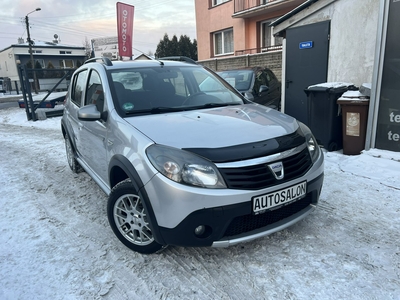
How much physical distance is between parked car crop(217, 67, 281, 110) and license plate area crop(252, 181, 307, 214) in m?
5.48

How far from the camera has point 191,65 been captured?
12.9 ft

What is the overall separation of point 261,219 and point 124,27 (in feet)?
43.7

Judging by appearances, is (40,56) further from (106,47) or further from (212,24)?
(212,24)

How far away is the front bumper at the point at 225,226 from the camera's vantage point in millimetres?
2164

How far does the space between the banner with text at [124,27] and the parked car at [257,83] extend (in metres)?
6.58

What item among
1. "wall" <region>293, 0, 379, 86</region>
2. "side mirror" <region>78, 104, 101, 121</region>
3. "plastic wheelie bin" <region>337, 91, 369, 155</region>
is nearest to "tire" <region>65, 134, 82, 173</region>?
"side mirror" <region>78, 104, 101, 121</region>

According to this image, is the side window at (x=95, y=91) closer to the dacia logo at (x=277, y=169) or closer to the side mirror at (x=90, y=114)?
the side mirror at (x=90, y=114)

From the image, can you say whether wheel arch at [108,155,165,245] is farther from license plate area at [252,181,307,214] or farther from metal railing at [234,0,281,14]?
metal railing at [234,0,281,14]

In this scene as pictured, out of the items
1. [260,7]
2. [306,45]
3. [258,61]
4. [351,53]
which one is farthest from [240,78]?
[260,7]

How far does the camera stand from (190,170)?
2.18 metres

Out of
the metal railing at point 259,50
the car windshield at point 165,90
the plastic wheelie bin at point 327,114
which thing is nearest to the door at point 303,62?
the plastic wheelie bin at point 327,114

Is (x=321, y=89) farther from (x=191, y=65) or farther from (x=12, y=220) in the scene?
(x=12, y=220)

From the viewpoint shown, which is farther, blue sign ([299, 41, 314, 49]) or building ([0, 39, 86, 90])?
building ([0, 39, 86, 90])

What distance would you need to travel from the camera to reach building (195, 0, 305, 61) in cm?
1573
